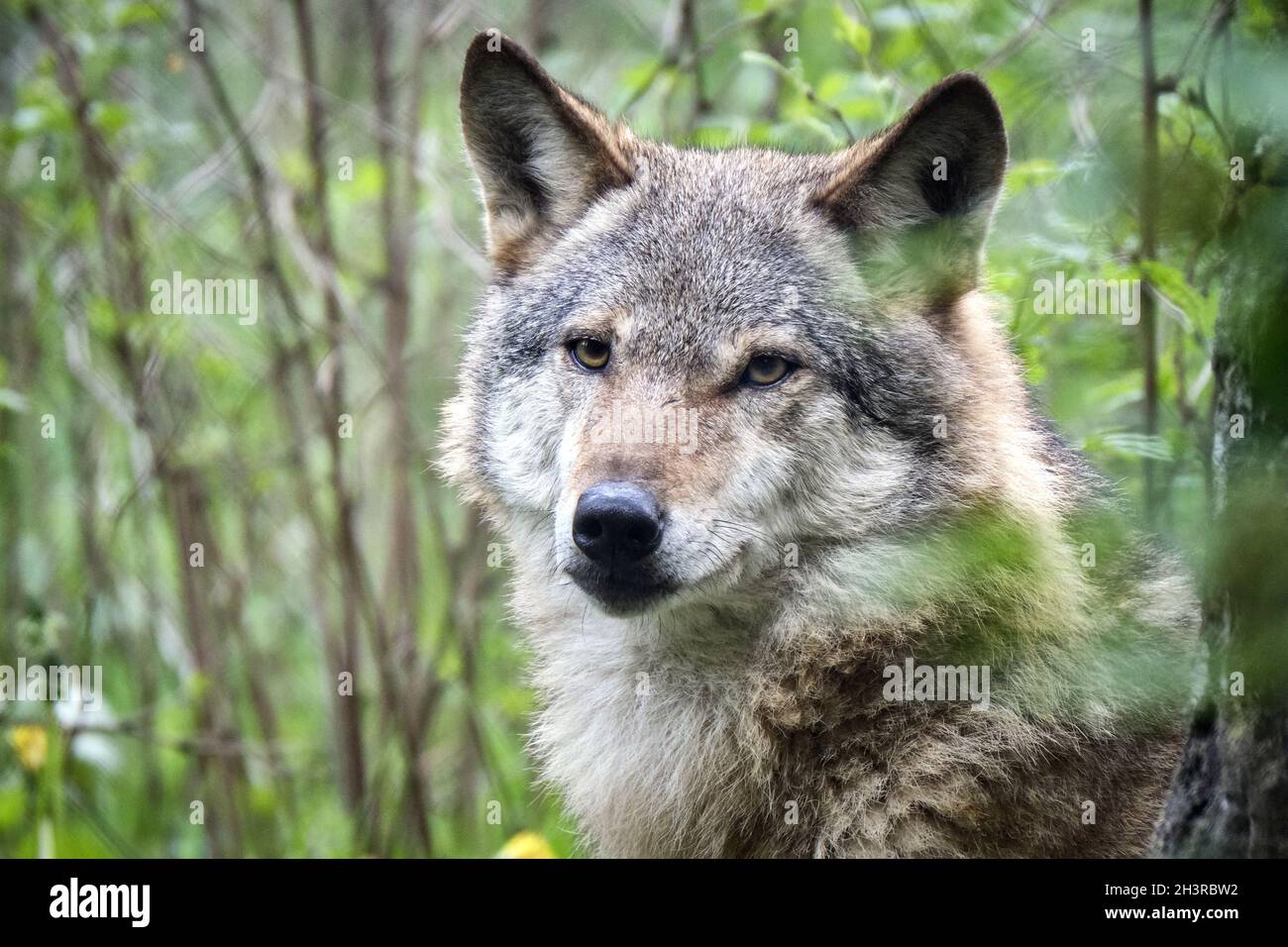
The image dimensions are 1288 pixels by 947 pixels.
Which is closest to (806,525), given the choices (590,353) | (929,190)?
(590,353)

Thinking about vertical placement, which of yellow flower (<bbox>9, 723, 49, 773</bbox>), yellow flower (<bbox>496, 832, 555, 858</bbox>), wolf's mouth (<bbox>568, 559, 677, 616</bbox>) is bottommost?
yellow flower (<bbox>496, 832, 555, 858</bbox>)

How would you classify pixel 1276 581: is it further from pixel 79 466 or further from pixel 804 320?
pixel 79 466

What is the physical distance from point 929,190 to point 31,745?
194 inches

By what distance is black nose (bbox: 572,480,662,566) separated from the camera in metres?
3.54

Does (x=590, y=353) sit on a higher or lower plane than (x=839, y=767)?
higher

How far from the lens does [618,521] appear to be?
11.6 feet

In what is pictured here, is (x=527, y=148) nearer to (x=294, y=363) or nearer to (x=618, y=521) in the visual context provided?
(x=618, y=521)

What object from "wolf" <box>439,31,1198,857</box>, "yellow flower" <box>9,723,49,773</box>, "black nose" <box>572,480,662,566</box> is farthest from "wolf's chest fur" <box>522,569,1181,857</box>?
"yellow flower" <box>9,723,49,773</box>

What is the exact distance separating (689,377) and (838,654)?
3.31 feet

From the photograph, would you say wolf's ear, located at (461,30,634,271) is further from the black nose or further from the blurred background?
the black nose

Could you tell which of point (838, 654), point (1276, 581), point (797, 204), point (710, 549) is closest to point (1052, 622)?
point (838, 654)

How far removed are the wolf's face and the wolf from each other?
0.01 m

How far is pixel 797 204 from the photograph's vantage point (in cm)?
430
